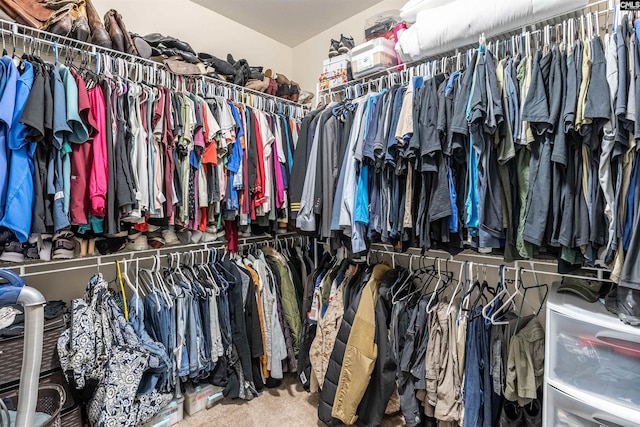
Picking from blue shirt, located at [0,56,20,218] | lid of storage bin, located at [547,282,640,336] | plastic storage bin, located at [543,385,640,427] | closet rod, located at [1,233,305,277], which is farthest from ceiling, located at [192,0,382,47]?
plastic storage bin, located at [543,385,640,427]

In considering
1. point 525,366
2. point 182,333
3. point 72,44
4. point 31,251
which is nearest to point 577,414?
point 525,366

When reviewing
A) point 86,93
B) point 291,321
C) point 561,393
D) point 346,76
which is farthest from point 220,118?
point 561,393

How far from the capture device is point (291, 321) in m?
2.39

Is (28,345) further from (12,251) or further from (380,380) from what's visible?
(380,380)

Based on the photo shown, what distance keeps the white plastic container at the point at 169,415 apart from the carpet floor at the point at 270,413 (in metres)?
0.05

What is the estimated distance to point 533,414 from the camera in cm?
145

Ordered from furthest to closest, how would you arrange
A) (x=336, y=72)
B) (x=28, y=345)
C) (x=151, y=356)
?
1. (x=336, y=72)
2. (x=151, y=356)
3. (x=28, y=345)

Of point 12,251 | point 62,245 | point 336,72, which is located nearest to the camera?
point 12,251

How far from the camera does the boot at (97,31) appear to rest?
181cm

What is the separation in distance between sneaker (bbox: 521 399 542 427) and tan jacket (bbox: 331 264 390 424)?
697 millimetres

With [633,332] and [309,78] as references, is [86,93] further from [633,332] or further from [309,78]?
[633,332]

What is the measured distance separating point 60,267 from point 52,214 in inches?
24.2

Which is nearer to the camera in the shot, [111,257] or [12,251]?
[12,251]

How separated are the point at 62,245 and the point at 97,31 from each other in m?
1.19
